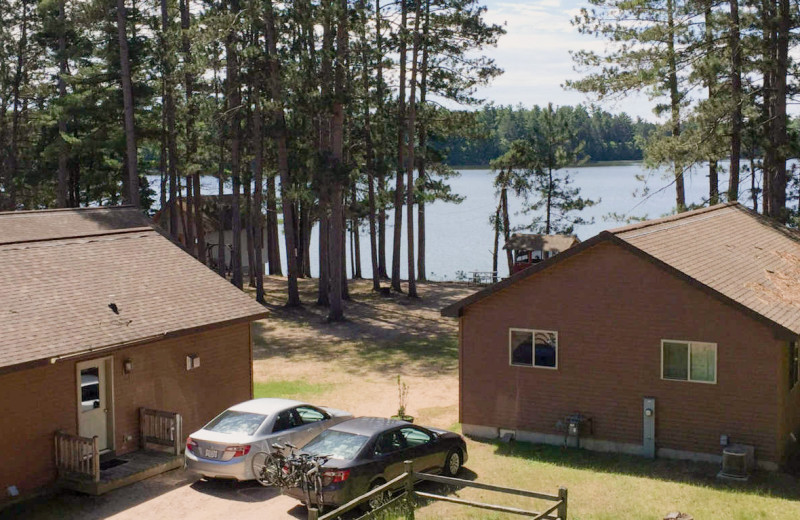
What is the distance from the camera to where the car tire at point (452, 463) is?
16.3m

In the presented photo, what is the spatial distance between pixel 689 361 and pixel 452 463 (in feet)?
18.1

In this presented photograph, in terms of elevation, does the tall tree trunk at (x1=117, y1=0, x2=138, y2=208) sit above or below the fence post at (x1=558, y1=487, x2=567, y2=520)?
above

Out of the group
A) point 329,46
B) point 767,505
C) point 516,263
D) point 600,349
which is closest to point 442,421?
point 600,349

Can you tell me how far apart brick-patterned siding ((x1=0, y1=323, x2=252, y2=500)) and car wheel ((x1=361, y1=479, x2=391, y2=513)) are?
578 centimetres

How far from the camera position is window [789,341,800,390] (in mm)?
18406

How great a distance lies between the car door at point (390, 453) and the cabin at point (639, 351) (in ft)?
17.4

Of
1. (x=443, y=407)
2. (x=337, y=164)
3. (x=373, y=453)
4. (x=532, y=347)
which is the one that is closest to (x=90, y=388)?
(x=373, y=453)

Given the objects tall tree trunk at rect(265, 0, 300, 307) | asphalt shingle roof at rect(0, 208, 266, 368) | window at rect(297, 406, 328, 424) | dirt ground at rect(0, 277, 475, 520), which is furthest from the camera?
tall tree trunk at rect(265, 0, 300, 307)

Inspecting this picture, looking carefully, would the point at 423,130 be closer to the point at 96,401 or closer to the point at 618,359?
the point at 618,359

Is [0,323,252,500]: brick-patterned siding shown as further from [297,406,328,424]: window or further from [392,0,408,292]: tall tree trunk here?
A: [392,0,408,292]: tall tree trunk

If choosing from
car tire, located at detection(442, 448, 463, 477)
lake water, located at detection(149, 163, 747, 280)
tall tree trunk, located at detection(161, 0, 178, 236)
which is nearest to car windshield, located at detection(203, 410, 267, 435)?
car tire, located at detection(442, 448, 463, 477)

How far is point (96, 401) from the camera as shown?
55.5 feet

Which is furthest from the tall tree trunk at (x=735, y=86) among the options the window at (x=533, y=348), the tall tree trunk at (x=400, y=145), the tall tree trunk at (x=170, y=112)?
the tall tree trunk at (x=170, y=112)

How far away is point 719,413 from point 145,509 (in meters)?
11.3
